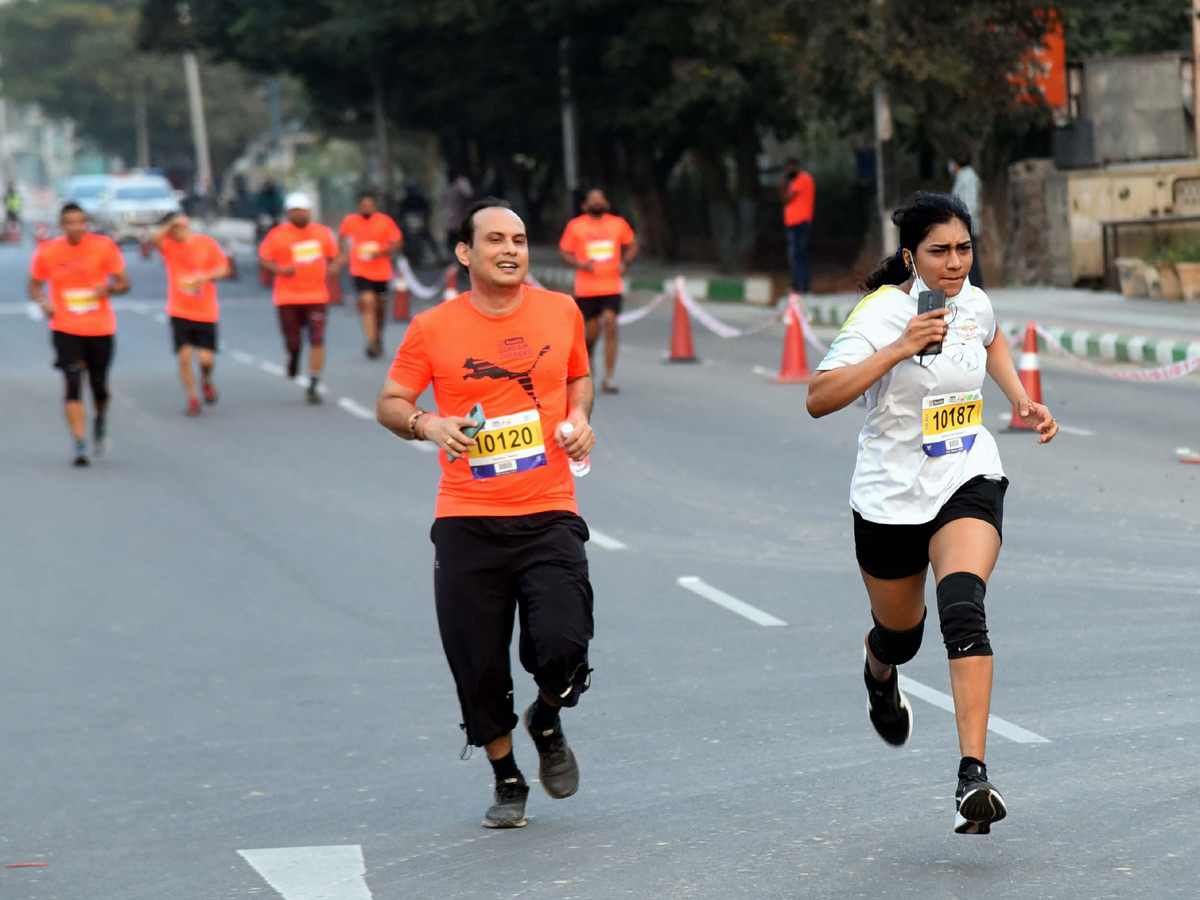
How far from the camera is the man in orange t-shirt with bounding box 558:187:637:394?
18.0 meters

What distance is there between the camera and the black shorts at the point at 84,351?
48.8 feet

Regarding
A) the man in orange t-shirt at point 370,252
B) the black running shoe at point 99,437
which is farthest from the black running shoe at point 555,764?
the man in orange t-shirt at point 370,252


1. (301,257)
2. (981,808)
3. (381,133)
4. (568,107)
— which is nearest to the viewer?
(981,808)

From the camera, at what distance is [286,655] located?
8695 mm

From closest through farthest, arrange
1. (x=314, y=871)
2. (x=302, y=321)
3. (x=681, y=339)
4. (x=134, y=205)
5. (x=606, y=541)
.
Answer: (x=314, y=871), (x=606, y=541), (x=302, y=321), (x=681, y=339), (x=134, y=205)

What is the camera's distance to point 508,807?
5824mm

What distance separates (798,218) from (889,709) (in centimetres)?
2280

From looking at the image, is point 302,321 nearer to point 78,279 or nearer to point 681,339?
point 78,279

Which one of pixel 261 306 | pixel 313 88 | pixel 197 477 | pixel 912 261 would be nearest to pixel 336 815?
pixel 912 261

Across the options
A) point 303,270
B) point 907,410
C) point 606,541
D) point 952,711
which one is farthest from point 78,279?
point 907,410

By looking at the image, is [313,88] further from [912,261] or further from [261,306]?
[912,261]

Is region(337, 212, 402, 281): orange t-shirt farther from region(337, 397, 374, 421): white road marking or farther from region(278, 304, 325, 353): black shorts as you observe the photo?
region(337, 397, 374, 421): white road marking

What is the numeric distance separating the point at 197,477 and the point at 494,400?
9.07m

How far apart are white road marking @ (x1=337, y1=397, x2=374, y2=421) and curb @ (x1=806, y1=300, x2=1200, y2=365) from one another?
4.89 meters
